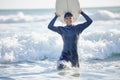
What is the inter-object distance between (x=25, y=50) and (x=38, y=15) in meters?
3.84

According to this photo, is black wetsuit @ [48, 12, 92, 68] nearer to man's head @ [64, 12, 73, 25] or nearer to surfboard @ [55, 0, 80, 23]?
man's head @ [64, 12, 73, 25]

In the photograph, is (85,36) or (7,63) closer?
(7,63)

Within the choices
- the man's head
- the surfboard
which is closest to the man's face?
the man's head

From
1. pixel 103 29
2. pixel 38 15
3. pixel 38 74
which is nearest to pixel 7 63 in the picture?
pixel 38 74

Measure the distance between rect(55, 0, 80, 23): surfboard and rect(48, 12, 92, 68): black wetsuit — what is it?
261mm

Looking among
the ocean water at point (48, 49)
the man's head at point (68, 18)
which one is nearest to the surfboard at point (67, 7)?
the man's head at point (68, 18)

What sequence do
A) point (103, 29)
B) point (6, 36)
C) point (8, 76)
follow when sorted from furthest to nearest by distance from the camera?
point (103, 29) < point (6, 36) < point (8, 76)

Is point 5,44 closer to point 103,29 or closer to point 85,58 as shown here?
point 85,58

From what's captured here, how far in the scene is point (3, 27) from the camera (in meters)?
10.1

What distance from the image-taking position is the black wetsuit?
6.03 metres

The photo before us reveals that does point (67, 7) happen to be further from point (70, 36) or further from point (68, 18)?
point (70, 36)

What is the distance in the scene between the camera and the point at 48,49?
8.48 meters

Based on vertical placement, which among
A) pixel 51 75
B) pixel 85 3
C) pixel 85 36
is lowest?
pixel 51 75

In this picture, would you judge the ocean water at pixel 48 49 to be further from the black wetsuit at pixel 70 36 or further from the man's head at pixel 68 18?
the man's head at pixel 68 18
